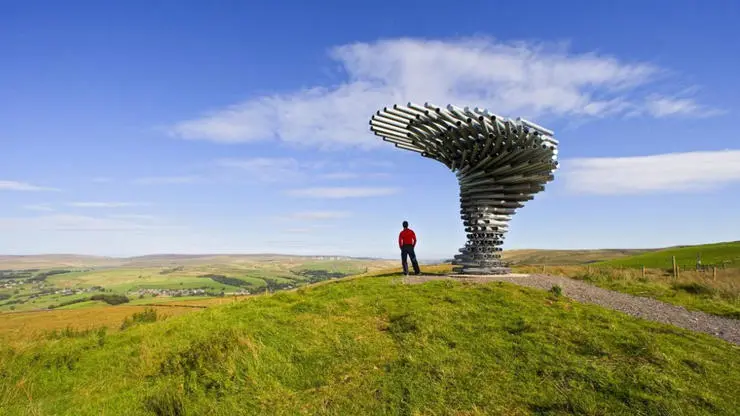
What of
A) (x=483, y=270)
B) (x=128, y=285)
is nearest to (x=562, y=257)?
(x=483, y=270)

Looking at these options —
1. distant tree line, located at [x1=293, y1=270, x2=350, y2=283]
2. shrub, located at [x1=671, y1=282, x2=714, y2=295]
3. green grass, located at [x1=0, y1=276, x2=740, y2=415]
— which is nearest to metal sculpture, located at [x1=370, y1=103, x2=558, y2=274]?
shrub, located at [x1=671, y1=282, x2=714, y2=295]

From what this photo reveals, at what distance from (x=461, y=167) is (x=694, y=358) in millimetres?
10932

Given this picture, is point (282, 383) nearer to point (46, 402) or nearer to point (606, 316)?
point (46, 402)

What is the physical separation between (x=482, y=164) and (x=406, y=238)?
3.94 m

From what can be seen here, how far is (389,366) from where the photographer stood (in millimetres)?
6301

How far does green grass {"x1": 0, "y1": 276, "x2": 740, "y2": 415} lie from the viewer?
5.20 m

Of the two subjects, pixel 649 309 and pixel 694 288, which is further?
pixel 694 288

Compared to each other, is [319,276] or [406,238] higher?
[406,238]

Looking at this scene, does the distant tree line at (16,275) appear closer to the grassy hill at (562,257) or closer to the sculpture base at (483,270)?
the grassy hill at (562,257)

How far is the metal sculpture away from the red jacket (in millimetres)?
2269

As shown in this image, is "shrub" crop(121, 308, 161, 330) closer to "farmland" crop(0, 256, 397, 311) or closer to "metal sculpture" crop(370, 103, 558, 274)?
"farmland" crop(0, 256, 397, 311)

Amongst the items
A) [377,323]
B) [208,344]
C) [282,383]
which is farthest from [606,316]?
[208,344]

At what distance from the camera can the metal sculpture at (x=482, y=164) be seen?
14.6m

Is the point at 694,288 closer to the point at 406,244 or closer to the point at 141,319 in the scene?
the point at 406,244
